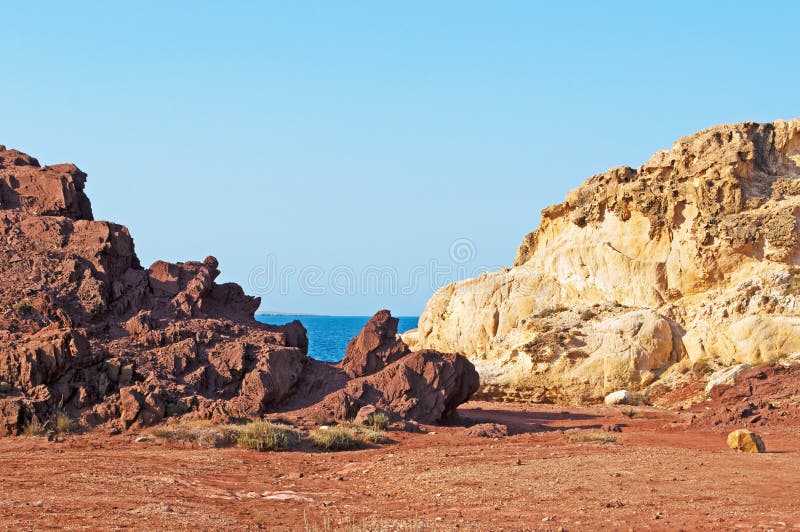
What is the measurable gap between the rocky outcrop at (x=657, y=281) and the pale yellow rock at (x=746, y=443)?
369 inches

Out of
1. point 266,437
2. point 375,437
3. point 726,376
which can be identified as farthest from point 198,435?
point 726,376

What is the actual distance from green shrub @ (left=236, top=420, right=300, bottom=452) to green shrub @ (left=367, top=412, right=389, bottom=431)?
5.76 feet

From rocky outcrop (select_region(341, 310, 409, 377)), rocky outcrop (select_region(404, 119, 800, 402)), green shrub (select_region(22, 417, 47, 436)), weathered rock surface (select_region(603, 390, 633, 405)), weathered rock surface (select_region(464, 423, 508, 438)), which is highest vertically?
rocky outcrop (select_region(404, 119, 800, 402))

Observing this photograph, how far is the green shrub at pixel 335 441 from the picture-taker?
1522cm

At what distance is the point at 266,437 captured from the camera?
48.6 feet

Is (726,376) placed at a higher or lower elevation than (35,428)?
higher

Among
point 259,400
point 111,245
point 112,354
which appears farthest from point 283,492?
point 111,245

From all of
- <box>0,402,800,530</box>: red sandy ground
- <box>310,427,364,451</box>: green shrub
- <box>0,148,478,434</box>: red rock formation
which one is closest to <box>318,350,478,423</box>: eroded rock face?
<box>0,148,478,434</box>: red rock formation

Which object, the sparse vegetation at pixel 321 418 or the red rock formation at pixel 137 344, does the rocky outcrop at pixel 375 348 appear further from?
the sparse vegetation at pixel 321 418

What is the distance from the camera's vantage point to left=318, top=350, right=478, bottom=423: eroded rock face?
18203mm

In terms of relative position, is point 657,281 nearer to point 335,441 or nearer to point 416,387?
point 416,387

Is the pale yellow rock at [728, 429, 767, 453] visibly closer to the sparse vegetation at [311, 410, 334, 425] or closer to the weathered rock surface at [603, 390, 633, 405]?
the sparse vegetation at [311, 410, 334, 425]

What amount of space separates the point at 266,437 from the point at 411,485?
3641 mm

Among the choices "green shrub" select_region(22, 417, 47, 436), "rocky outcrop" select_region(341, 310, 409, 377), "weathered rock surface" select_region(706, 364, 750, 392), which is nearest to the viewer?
"green shrub" select_region(22, 417, 47, 436)
